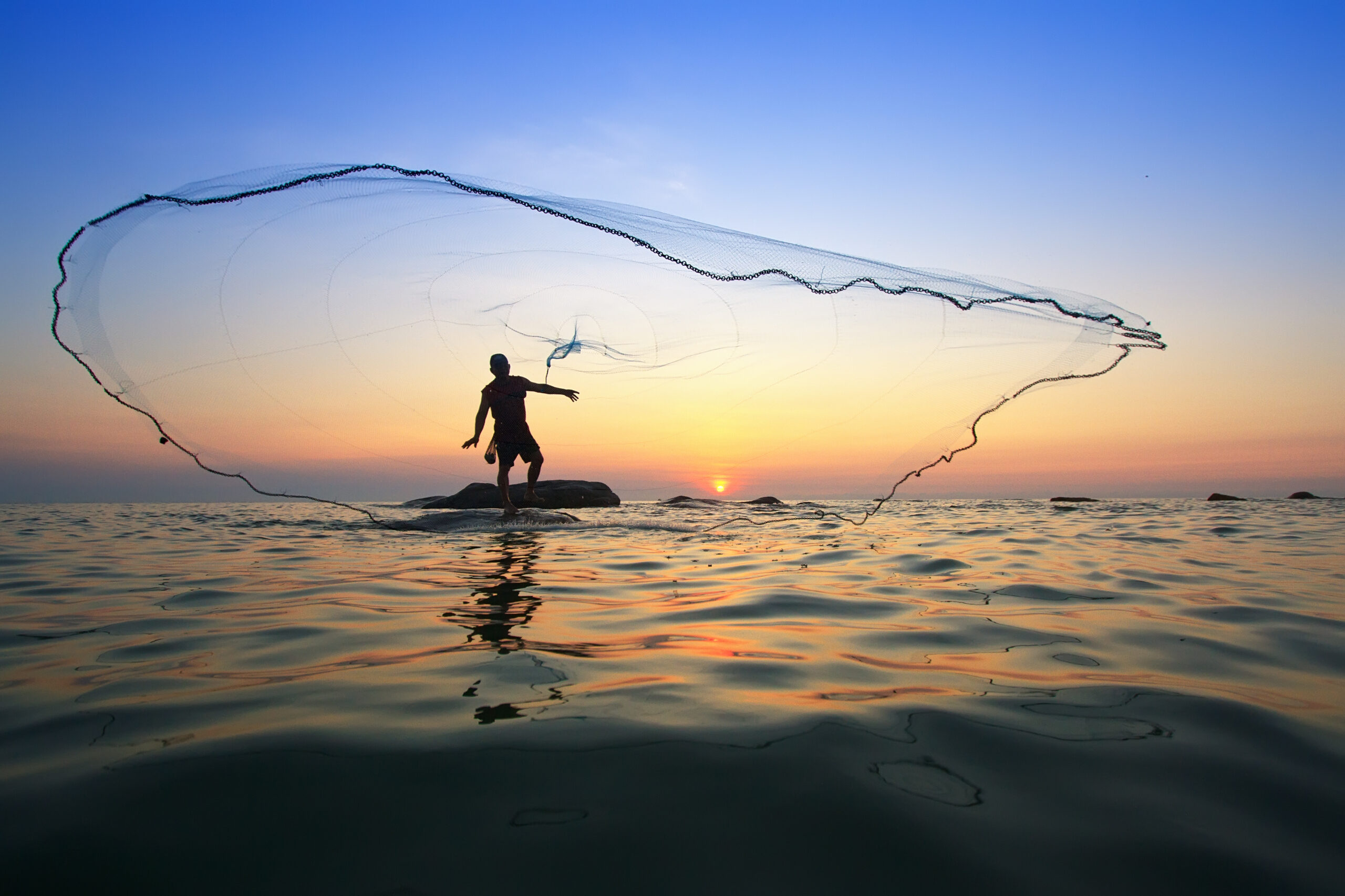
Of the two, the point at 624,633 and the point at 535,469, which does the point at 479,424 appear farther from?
the point at 624,633

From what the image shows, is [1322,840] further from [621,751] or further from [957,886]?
[621,751]

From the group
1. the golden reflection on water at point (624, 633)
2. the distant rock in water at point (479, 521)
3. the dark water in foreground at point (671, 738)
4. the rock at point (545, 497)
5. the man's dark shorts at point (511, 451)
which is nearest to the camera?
the dark water in foreground at point (671, 738)

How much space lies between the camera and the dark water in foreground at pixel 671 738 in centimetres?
177

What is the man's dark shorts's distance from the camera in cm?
1370

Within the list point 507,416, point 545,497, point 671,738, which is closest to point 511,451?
point 507,416

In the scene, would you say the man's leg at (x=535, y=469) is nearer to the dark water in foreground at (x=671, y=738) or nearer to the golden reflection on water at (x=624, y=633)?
the golden reflection on water at (x=624, y=633)

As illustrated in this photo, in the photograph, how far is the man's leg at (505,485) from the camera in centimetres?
1376

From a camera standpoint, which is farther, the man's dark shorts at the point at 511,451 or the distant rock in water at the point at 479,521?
the man's dark shorts at the point at 511,451

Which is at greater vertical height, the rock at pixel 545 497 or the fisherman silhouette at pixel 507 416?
the fisherman silhouette at pixel 507 416

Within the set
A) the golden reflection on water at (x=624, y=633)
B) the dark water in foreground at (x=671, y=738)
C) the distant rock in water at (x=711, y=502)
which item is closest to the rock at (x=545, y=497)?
the distant rock in water at (x=711, y=502)

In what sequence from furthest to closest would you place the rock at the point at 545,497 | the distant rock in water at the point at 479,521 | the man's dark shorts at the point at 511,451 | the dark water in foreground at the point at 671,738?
the rock at the point at 545,497
the man's dark shorts at the point at 511,451
the distant rock in water at the point at 479,521
the dark water in foreground at the point at 671,738

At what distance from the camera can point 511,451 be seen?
13758 mm

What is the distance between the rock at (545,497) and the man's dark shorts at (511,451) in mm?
6163

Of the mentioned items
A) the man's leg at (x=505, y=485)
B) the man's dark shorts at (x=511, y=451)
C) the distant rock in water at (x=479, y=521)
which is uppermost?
the man's dark shorts at (x=511, y=451)
